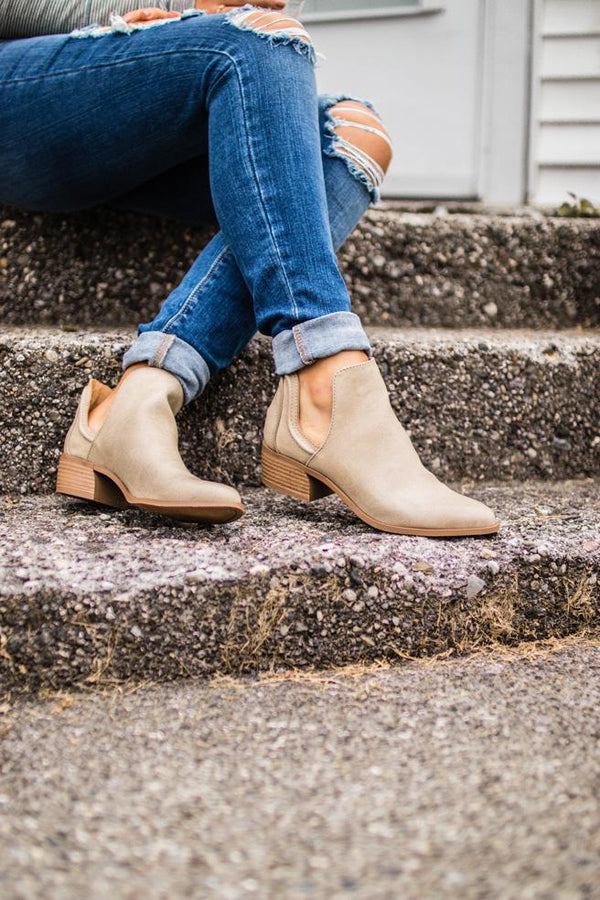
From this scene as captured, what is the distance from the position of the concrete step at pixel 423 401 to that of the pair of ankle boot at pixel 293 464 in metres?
0.15

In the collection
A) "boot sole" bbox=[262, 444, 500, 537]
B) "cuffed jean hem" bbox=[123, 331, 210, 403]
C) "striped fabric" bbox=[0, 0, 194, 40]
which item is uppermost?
"striped fabric" bbox=[0, 0, 194, 40]

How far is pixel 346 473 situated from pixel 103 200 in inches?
26.0

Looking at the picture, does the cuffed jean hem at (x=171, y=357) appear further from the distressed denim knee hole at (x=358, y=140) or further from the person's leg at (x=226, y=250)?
the distressed denim knee hole at (x=358, y=140)

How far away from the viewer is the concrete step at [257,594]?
2.97 ft

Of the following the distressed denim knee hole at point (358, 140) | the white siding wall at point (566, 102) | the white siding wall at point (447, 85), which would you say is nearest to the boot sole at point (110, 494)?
the distressed denim knee hole at point (358, 140)

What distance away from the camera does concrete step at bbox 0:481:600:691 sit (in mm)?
904

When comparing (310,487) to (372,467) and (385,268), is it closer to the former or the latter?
(372,467)

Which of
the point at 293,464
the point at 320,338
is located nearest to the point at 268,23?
the point at 320,338

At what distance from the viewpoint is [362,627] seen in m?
0.99

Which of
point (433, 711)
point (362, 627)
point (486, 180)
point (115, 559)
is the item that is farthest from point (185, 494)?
point (486, 180)

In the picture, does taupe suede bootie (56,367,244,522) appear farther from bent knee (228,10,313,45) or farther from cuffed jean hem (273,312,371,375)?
bent knee (228,10,313,45)

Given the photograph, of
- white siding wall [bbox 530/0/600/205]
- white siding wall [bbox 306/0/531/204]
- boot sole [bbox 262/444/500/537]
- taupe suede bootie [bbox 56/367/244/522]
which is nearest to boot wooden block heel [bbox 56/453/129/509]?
taupe suede bootie [bbox 56/367/244/522]

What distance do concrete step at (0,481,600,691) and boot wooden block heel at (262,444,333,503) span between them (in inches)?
1.8

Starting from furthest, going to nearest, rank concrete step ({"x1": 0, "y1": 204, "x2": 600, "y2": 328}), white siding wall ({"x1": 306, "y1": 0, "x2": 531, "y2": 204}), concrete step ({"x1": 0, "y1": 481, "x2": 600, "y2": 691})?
white siding wall ({"x1": 306, "y1": 0, "x2": 531, "y2": 204}) → concrete step ({"x1": 0, "y1": 204, "x2": 600, "y2": 328}) → concrete step ({"x1": 0, "y1": 481, "x2": 600, "y2": 691})
